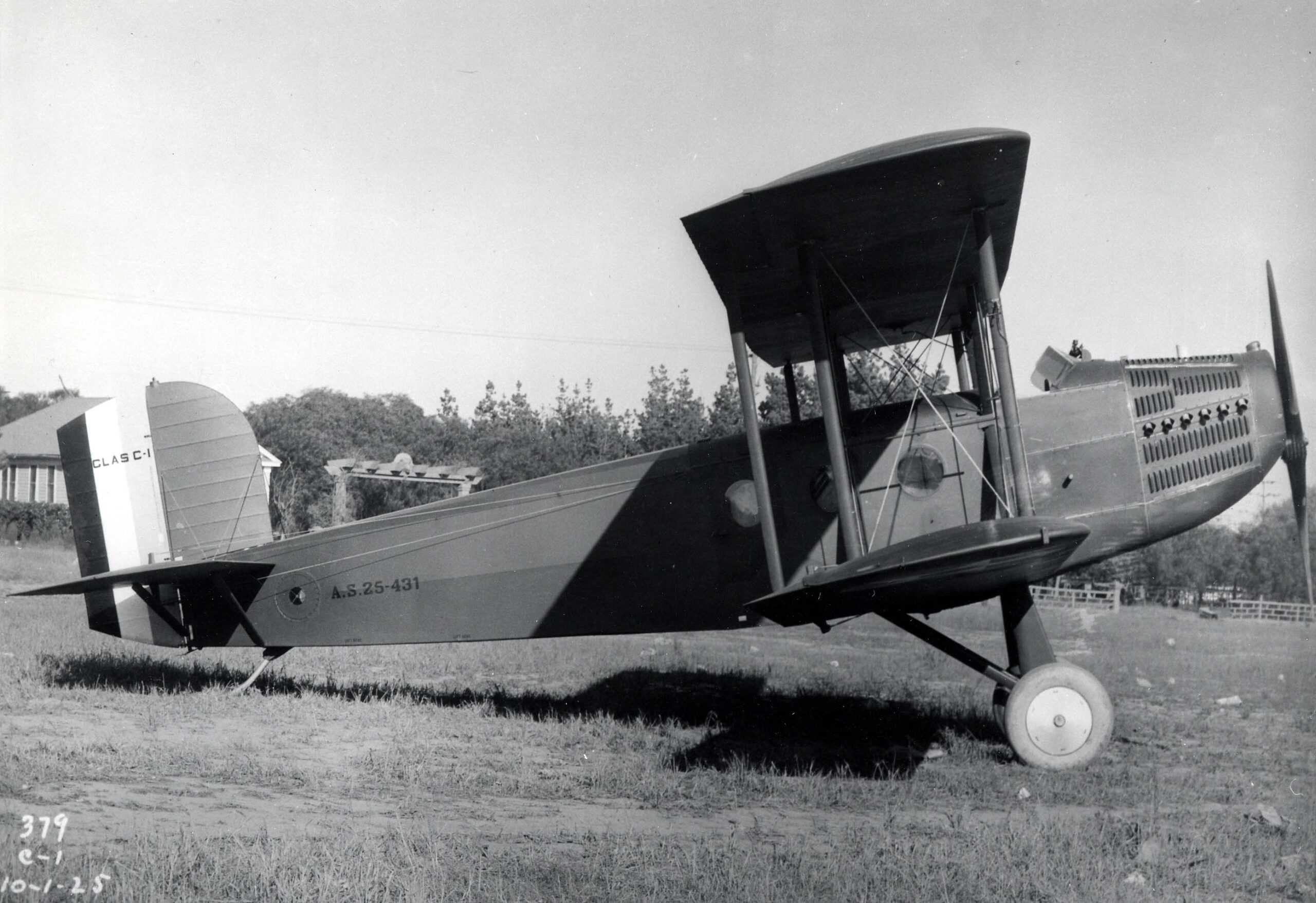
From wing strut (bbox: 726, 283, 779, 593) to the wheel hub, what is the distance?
5.71ft

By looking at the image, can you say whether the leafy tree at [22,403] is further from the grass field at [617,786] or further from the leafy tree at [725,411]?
the grass field at [617,786]

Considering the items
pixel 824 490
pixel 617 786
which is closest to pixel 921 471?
pixel 824 490

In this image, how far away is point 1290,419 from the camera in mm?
5855

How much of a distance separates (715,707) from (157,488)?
535cm

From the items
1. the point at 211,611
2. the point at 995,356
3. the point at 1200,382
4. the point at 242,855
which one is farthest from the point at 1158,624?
the point at 242,855

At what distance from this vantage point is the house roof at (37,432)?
35719 mm

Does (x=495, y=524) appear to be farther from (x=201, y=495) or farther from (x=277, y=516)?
(x=277, y=516)

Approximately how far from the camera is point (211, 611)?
7809 millimetres

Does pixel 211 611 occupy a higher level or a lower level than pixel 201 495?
lower

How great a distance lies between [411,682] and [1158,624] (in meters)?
19.2

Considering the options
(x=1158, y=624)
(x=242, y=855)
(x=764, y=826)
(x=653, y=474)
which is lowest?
(x=1158, y=624)

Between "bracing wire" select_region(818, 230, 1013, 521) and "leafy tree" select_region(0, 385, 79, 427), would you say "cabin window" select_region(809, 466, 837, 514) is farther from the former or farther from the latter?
"leafy tree" select_region(0, 385, 79, 427)

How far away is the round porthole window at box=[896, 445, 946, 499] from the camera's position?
5.96 meters

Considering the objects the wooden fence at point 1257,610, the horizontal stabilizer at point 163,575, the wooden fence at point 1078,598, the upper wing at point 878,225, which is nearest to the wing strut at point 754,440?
the upper wing at point 878,225
